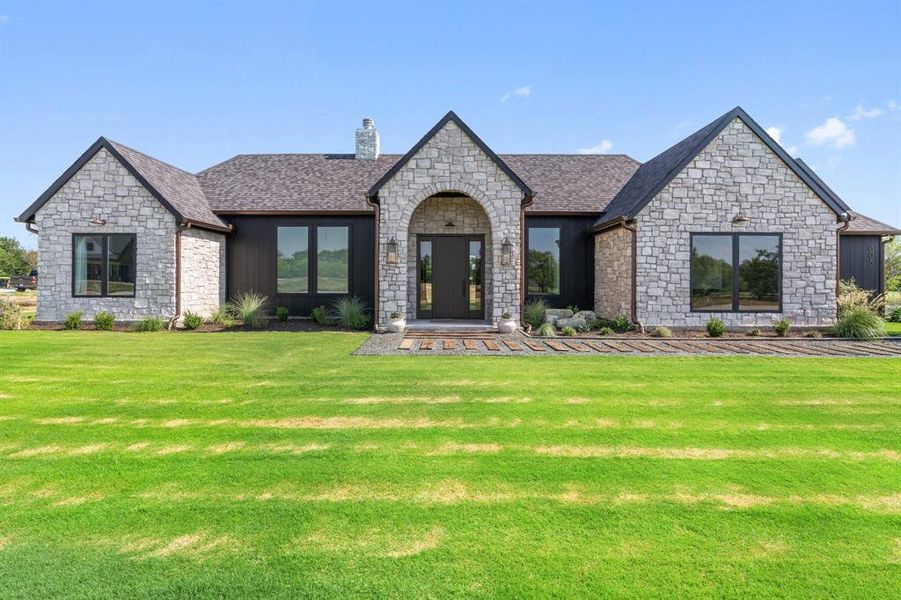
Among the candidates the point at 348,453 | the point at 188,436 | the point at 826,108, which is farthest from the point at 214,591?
the point at 826,108

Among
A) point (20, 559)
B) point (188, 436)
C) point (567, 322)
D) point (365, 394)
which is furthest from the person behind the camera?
point (567, 322)

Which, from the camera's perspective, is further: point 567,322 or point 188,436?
point 567,322

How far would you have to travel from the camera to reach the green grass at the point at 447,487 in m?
2.46

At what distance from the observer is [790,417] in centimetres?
529

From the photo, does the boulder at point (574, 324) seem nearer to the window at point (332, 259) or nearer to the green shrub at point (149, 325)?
the window at point (332, 259)

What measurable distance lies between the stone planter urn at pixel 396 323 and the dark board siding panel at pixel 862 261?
15.0 metres

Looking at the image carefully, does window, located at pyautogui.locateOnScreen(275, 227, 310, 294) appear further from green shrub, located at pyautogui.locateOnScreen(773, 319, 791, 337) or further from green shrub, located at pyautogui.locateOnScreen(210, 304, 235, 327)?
green shrub, located at pyautogui.locateOnScreen(773, 319, 791, 337)

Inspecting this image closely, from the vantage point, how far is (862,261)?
16.5 metres

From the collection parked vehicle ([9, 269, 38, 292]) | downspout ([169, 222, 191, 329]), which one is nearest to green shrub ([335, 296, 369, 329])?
downspout ([169, 222, 191, 329])

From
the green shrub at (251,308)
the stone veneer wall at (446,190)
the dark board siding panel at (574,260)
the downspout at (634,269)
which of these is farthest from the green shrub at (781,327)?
the green shrub at (251,308)

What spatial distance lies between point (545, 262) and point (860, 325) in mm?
8375

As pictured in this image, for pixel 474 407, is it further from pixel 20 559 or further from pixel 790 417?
pixel 20 559

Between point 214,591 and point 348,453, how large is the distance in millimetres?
1867

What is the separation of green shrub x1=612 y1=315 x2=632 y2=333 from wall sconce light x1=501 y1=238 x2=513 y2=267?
11.3ft
